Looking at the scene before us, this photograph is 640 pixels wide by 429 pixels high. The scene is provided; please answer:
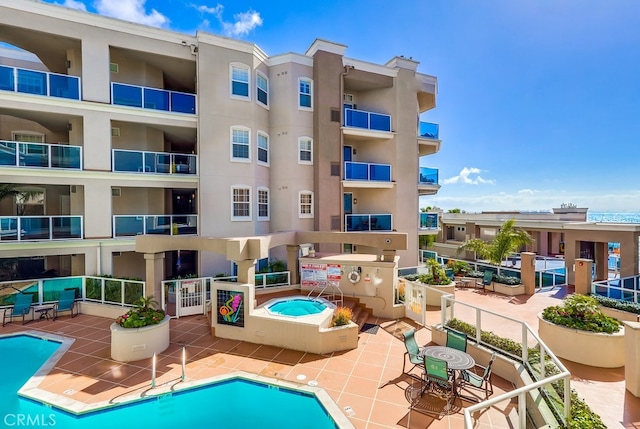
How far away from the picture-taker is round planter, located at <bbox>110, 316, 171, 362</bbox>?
916 cm

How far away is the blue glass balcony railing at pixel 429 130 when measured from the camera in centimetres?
2112

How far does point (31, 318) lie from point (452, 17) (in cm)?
2452

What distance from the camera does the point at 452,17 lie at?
48.8 ft

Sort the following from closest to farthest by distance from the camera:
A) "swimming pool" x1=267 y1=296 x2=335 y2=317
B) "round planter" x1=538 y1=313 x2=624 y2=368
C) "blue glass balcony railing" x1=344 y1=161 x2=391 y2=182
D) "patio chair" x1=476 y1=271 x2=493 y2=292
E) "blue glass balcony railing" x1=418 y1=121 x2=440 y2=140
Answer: "round planter" x1=538 y1=313 x2=624 y2=368, "swimming pool" x1=267 y1=296 x2=335 y2=317, "patio chair" x1=476 y1=271 x2=493 y2=292, "blue glass balcony railing" x1=344 y1=161 x2=391 y2=182, "blue glass balcony railing" x1=418 y1=121 x2=440 y2=140

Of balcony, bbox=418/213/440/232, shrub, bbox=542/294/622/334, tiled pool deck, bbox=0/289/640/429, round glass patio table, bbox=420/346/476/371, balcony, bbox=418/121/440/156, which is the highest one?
balcony, bbox=418/121/440/156

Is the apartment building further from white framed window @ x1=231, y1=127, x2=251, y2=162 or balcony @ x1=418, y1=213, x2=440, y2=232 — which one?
balcony @ x1=418, y1=213, x2=440, y2=232

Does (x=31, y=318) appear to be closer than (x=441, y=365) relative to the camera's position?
No

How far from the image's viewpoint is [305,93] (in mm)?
17672

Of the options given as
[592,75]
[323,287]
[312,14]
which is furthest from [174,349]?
[592,75]

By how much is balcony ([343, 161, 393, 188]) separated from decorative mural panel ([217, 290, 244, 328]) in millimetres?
10326

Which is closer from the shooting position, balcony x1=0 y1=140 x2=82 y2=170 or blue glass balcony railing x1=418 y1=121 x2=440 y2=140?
balcony x1=0 y1=140 x2=82 y2=170

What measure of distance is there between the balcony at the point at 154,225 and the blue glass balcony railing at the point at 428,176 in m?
15.4

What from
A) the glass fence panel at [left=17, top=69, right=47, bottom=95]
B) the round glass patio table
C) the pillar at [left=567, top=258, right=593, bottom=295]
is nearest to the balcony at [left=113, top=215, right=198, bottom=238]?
the glass fence panel at [left=17, top=69, right=47, bottom=95]

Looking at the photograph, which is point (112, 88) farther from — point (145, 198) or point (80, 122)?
point (145, 198)
